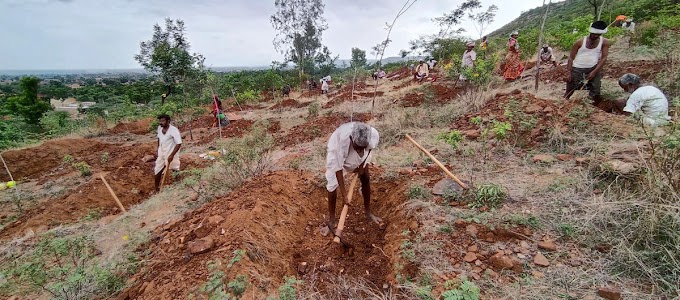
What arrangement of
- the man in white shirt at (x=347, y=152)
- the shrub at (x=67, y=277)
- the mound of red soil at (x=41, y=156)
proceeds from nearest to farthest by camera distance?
the shrub at (x=67, y=277) → the man in white shirt at (x=347, y=152) → the mound of red soil at (x=41, y=156)

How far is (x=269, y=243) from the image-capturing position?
280 centimetres

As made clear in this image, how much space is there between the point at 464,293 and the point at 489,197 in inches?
45.0

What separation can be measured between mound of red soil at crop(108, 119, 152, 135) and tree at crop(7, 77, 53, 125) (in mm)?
3338

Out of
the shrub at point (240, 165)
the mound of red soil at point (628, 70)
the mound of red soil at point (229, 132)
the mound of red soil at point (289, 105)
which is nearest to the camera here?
the shrub at point (240, 165)

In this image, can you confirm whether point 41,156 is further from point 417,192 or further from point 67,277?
point 417,192

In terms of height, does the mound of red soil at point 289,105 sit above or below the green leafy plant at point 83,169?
above

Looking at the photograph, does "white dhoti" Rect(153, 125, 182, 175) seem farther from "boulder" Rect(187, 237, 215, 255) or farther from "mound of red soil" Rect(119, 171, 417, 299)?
"boulder" Rect(187, 237, 215, 255)

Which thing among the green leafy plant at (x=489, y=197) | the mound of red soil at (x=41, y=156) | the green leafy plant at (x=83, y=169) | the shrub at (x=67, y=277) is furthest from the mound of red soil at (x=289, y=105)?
the green leafy plant at (x=489, y=197)

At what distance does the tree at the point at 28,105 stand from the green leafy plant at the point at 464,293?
15.4 m

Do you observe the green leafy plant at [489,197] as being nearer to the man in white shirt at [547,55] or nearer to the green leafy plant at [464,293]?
the green leafy plant at [464,293]

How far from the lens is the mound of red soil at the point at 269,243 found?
2354 mm

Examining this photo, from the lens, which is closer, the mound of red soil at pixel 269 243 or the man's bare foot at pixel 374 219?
the mound of red soil at pixel 269 243

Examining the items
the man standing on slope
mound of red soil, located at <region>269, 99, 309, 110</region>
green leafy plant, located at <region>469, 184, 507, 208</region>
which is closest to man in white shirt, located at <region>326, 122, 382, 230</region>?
green leafy plant, located at <region>469, 184, 507, 208</region>

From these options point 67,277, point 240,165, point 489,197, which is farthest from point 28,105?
point 489,197
